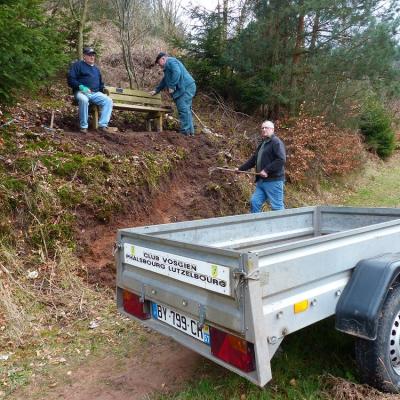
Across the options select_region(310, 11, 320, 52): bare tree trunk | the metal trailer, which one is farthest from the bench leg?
select_region(310, 11, 320, 52): bare tree trunk

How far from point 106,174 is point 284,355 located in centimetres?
396

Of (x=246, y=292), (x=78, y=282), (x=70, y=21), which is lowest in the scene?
(x=78, y=282)

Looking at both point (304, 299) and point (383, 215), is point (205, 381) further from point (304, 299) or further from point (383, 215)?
point (383, 215)

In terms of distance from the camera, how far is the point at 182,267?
2.91 metres

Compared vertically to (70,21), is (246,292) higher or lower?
lower

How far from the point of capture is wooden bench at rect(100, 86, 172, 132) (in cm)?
843

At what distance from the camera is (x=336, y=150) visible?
1310cm

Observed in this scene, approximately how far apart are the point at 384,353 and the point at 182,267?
157 cm

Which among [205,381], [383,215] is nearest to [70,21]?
[383,215]

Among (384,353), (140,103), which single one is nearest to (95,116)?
(140,103)

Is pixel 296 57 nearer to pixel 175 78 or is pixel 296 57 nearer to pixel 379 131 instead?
pixel 175 78

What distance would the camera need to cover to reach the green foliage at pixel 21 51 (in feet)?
16.8

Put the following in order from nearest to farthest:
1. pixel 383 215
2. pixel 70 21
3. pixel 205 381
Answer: pixel 205 381, pixel 383 215, pixel 70 21

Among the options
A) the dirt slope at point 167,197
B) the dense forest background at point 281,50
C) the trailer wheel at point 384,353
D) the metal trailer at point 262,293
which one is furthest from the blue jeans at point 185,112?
the trailer wheel at point 384,353
